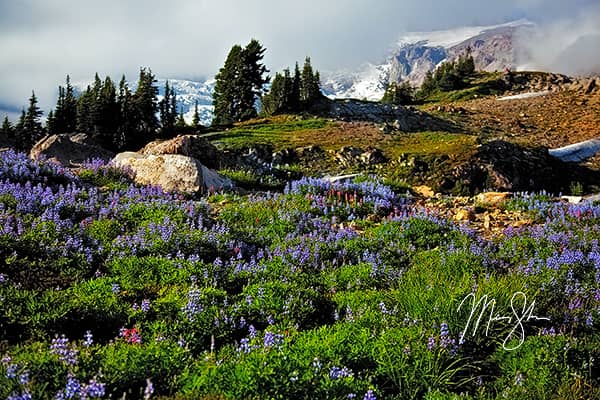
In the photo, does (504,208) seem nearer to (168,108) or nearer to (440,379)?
(440,379)

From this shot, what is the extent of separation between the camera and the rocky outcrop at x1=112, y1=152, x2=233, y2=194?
11.4m

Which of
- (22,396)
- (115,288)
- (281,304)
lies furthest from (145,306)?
(22,396)

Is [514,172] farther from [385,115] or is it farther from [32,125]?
[32,125]

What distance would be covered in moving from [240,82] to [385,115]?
2292 centimetres

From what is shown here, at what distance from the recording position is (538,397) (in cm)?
425

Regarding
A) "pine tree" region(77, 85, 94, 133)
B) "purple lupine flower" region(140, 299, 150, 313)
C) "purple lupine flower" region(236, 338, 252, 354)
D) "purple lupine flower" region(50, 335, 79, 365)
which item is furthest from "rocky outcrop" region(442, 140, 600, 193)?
"pine tree" region(77, 85, 94, 133)

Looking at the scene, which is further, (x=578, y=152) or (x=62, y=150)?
(x=578, y=152)

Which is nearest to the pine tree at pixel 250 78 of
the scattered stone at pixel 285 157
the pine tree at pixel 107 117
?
the pine tree at pixel 107 117

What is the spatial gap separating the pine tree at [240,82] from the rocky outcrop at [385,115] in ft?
44.7

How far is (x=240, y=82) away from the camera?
69938mm

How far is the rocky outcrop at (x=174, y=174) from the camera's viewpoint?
11413mm

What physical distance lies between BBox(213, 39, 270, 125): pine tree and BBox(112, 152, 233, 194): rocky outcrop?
55.7 meters

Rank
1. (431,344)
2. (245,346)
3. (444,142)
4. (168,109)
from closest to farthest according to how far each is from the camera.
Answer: (245,346), (431,344), (444,142), (168,109)

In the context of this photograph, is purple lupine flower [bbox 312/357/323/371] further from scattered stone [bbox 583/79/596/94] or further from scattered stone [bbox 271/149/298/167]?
scattered stone [bbox 583/79/596/94]
